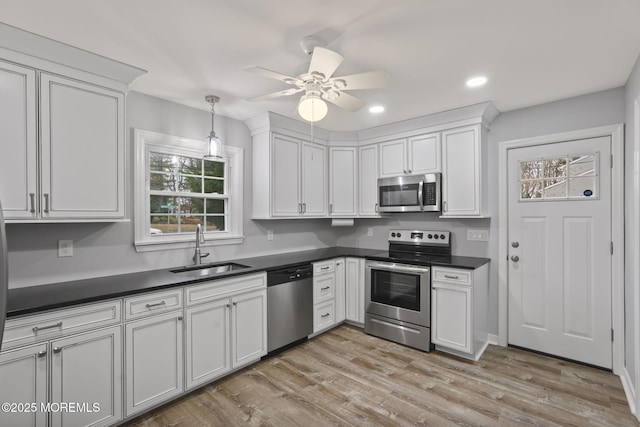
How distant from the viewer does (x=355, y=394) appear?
2461 mm

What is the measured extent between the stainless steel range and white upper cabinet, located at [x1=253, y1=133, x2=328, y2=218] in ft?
3.49

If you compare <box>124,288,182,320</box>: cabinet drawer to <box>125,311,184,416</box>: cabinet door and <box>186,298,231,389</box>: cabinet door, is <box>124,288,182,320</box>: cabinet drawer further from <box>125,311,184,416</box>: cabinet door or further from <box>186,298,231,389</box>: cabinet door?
<box>186,298,231,389</box>: cabinet door

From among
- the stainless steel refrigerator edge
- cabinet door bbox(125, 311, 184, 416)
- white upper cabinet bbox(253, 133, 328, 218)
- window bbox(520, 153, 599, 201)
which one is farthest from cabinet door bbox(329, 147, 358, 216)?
the stainless steel refrigerator edge

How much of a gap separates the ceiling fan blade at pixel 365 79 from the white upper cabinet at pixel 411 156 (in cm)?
173

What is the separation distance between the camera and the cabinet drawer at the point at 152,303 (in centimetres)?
209

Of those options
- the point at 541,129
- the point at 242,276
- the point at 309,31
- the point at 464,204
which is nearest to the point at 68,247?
the point at 242,276

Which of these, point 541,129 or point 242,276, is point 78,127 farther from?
point 541,129

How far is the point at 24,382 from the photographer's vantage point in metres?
1.71

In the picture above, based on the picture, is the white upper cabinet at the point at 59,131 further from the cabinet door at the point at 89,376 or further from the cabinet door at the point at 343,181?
the cabinet door at the point at 343,181

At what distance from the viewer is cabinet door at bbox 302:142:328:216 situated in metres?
3.83

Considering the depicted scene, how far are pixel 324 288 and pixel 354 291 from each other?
431 mm

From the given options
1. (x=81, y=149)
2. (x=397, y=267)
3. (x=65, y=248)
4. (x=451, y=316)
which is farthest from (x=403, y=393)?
(x=81, y=149)

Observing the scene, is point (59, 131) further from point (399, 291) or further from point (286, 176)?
point (399, 291)

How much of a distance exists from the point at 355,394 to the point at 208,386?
→ 1.21 m
